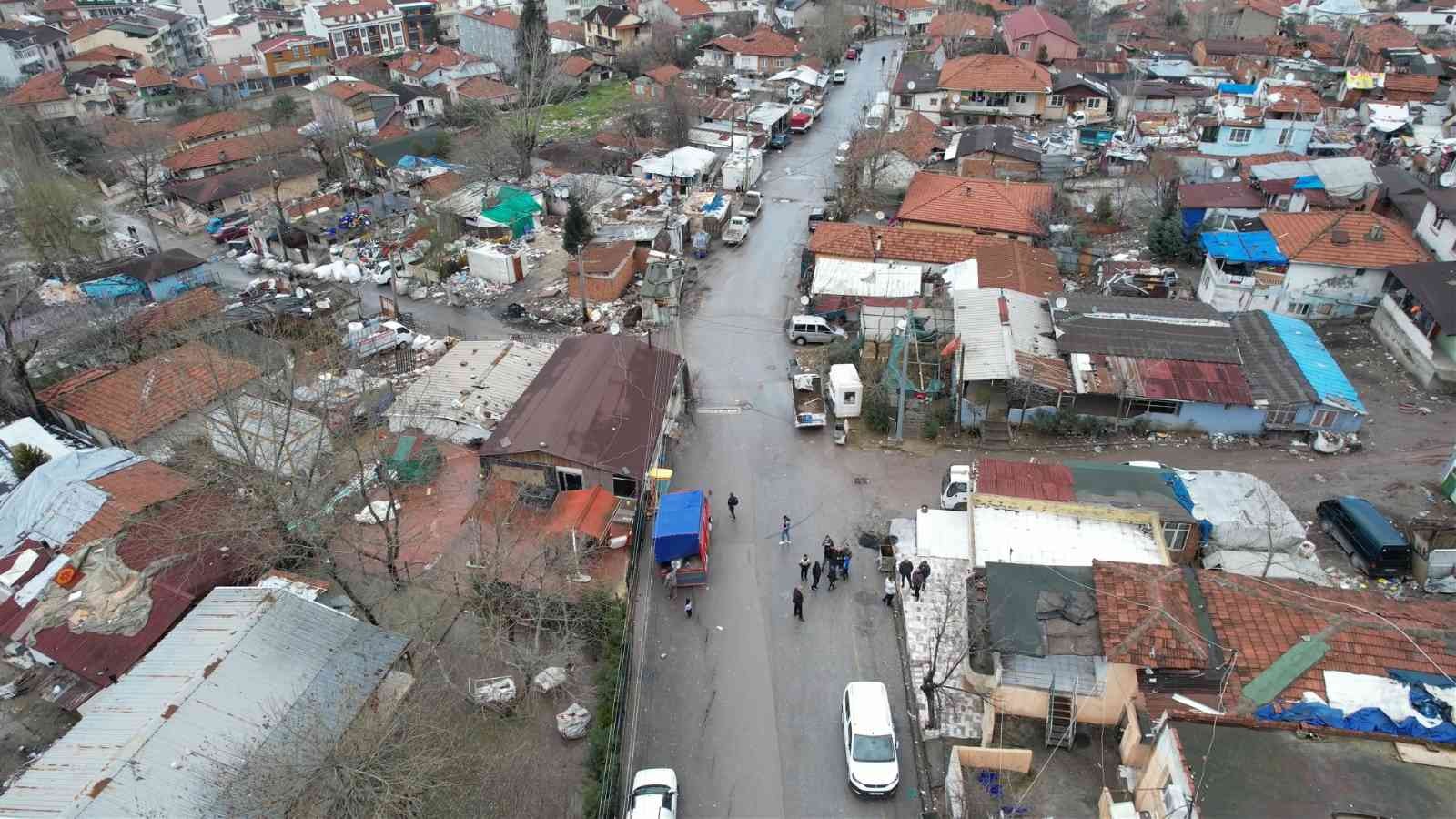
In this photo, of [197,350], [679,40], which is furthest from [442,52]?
[197,350]

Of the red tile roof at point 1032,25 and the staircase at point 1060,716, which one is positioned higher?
the red tile roof at point 1032,25

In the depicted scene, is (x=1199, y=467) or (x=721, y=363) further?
(x=721, y=363)

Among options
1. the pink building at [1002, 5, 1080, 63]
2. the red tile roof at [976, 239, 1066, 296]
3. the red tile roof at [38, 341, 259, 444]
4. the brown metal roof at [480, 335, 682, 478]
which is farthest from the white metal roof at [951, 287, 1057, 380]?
the pink building at [1002, 5, 1080, 63]

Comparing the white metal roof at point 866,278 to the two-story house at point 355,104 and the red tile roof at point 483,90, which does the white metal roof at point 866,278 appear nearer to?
the two-story house at point 355,104

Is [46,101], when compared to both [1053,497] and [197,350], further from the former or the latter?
[1053,497]

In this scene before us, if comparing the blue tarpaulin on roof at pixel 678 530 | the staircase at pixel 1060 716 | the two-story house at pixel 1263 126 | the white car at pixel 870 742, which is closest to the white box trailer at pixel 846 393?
the blue tarpaulin on roof at pixel 678 530

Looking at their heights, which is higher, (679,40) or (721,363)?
(679,40)

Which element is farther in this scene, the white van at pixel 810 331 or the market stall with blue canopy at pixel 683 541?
the white van at pixel 810 331
